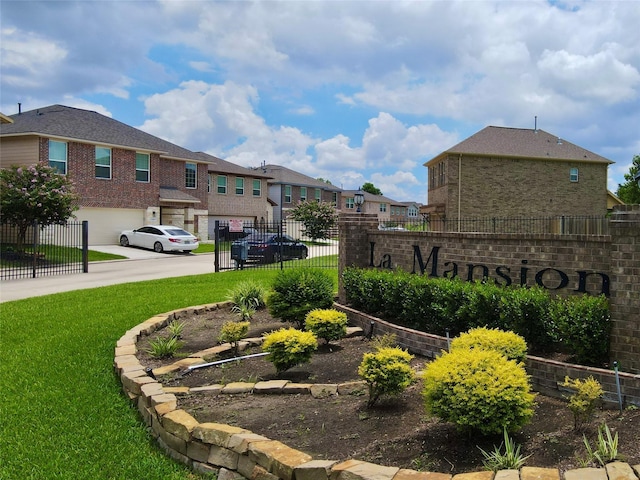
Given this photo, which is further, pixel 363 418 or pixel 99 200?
pixel 99 200

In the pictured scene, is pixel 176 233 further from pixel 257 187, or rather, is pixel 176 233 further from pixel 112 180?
pixel 257 187

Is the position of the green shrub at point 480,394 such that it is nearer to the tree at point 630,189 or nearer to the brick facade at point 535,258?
the brick facade at point 535,258

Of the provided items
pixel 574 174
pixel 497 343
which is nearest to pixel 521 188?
pixel 574 174

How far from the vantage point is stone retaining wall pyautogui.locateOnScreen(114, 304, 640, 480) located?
3.15m

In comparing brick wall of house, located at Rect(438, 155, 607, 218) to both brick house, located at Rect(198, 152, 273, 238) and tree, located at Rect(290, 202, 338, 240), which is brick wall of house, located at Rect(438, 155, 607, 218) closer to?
tree, located at Rect(290, 202, 338, 240)

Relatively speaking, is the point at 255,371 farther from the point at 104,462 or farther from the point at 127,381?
the point at 104,462

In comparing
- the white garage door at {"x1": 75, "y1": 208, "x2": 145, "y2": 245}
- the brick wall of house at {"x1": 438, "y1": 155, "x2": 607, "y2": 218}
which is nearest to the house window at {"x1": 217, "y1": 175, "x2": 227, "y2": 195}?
the white garage door at {"x1": 75, "y1": 208, "x2": 145, "y2": 245}

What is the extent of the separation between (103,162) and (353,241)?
25.5 m

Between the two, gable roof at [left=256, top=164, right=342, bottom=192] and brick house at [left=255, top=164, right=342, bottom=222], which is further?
gable roof at [left=256, top=164, right=342, bottom=192]

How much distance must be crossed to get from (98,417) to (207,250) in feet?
88.1

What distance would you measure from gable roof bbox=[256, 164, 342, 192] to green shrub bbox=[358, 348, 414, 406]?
47.0 meters

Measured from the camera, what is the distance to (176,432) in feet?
14.1

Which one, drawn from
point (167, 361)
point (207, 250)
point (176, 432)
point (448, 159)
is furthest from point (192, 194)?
point (176, 432)

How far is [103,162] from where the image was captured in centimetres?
3069
